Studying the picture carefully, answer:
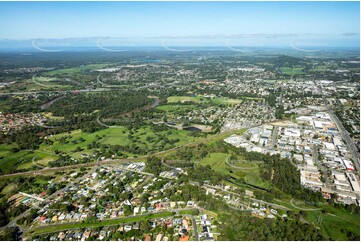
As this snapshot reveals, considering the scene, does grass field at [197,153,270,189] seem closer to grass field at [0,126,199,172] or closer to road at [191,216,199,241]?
grass field at [0,126,199,172]

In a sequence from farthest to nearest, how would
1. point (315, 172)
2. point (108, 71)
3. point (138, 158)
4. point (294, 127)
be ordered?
point (108, 71), point (294, 127), point (138, 158), point (315, 172)

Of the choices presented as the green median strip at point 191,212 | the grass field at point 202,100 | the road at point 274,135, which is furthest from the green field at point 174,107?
the green median strip at point 191,212

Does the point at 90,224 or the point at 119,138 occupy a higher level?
the point at 90,224

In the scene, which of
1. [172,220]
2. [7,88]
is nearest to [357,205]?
[172,220]

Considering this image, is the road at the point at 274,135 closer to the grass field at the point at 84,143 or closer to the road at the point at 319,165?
the road at the point at 319,165

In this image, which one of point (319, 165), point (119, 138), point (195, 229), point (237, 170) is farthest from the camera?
point (119, 138)

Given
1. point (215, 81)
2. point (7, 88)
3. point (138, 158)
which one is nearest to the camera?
point (138, 158)

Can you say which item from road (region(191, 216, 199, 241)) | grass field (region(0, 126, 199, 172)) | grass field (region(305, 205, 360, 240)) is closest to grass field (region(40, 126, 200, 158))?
grass field (region(0, 126, 199, 172))

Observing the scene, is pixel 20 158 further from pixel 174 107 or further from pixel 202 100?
pixel 202 100

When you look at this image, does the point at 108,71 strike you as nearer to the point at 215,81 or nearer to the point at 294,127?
the point at 215,81

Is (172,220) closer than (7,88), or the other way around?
(172,220)

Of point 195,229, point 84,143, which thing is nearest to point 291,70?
point 84,143
